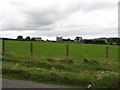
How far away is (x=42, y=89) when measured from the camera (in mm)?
5293

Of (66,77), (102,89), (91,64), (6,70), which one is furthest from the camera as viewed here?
(91,64)

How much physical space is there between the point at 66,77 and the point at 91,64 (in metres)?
3.70

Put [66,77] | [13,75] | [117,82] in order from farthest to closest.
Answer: [13,75], [66,77], [117,82]

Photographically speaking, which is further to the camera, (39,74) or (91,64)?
(91,64)

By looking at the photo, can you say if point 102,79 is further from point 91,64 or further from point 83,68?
point 91,64

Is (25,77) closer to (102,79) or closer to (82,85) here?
(82,85)

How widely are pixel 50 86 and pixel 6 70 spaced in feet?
9.99

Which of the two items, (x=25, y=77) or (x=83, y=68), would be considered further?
(x=83, y=68)

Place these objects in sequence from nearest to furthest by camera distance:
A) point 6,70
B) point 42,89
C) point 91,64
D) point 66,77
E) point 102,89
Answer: point 42,89 → point 102,89 → point 66,77 → point 6,70 → point 91,64

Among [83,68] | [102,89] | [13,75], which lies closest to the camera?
[102,89]

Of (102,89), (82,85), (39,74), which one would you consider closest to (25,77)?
(39,74)

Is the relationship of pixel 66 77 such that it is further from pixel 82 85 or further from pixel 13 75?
pixel 13 75

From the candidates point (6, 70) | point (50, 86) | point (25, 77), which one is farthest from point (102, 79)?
point (6, 70)

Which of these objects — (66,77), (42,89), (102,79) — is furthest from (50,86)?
(102,79)
